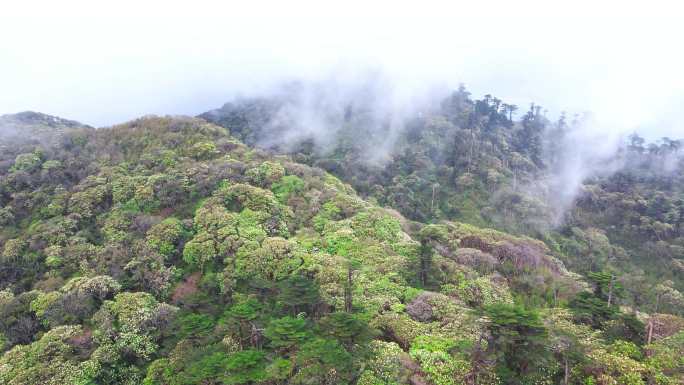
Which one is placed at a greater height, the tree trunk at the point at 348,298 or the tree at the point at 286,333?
the tree at the point at 286,333

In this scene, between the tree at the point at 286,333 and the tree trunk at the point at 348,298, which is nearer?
the tree at the point at 286,333

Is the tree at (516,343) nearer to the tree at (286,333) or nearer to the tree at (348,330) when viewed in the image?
the tree at (348,330)

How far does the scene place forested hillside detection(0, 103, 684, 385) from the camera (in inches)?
698

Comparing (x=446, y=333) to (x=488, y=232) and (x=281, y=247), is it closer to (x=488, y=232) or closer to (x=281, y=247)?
(x=281, y=247)

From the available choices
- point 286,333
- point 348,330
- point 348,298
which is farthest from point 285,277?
point 348,330

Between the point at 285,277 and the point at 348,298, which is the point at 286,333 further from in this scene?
the point at 285,277

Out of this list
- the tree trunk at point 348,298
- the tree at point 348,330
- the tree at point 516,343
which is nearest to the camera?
the tree at point 516,343

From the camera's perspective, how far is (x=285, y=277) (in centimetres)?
2722

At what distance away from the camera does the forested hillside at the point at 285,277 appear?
58.1ft

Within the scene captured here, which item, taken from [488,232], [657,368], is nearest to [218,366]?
[657,368]

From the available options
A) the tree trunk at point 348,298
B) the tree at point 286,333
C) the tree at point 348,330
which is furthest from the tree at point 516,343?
the tree at point 286,333

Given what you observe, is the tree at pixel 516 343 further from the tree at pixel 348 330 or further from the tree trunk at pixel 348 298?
the tree trunk at pixel 348 298

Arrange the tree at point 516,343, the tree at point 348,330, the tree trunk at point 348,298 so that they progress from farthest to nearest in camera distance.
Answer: the tree trunk at point 348,298 → the tree at point 348,330 → the tree at point 516,343

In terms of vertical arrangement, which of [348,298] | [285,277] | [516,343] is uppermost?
[516,343]
